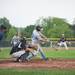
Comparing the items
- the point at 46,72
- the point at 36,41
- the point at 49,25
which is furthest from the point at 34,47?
the point at 49,25

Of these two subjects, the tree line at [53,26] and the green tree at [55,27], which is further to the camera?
the green tree at [55,27]

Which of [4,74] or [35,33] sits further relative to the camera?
[35,33]

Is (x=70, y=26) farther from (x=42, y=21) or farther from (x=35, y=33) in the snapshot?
(x=35, y=33)

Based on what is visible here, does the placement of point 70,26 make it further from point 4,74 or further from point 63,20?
point 4,74

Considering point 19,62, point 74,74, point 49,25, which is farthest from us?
point 49,25

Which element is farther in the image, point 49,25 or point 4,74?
point 49,25

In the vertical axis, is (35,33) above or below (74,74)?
above

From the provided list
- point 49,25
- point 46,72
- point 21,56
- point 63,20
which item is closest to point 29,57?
point 21,56

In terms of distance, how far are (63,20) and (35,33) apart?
413 ft

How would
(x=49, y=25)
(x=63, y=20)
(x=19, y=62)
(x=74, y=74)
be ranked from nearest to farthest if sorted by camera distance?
(x=74, y=74) → (x=19, y=62) → (x=49, y=25) → (x=63, y=20)

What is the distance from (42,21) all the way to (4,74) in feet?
355

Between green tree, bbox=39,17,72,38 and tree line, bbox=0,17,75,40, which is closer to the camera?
tree line, bbox=0,17,75,40

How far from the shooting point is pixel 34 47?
67.2 feet

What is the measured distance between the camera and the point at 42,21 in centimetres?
12244
